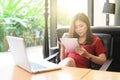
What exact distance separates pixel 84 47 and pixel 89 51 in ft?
0.23

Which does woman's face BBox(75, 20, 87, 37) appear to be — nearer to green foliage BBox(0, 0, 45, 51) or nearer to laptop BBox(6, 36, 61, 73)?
laptop BBox(6, 36, 61, 73)

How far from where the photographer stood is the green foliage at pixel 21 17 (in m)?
3.59

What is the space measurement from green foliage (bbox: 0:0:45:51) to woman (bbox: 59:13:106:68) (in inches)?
55.3

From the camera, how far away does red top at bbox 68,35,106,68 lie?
2.41 meters

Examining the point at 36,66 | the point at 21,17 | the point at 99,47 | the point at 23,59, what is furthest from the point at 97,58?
the point at 21,17

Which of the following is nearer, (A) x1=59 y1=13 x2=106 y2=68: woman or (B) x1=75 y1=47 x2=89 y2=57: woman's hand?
(B) x1=75 y1=47 x2=89 y2=57: woman's hand

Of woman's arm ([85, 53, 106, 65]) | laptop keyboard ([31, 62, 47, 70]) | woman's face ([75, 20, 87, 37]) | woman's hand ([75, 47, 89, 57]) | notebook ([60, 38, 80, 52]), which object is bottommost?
woman's arm ([85, 53, 106, 65])

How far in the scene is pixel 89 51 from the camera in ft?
8.07

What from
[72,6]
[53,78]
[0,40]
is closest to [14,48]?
[53,78]

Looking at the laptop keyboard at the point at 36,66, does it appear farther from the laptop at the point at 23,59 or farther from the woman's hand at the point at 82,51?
the woman's hand at the point at 82,51

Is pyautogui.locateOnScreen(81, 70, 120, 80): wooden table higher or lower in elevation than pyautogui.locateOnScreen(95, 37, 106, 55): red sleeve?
lower

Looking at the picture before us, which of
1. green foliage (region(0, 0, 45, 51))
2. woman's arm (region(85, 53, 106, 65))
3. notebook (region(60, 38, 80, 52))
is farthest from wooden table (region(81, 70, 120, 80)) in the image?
green foliage (region(0, 0, 45, 51))

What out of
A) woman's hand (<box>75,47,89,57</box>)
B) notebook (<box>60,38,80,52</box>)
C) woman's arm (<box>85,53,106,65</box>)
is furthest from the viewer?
woman's arm (<box>85,53,106,65</box>)

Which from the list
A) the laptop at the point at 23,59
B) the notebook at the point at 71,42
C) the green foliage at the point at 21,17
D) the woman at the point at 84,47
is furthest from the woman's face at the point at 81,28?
the green foliage at the point at 21,17
